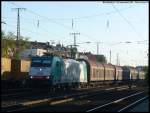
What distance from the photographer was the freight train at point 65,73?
4162cm

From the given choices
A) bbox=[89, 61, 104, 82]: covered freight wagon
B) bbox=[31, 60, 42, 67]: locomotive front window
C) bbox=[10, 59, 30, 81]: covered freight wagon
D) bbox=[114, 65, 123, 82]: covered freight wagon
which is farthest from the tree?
bbox=[31, 60, 42, 67]: locomotive front window

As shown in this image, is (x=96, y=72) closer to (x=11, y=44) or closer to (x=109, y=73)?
(x=109, y=73)

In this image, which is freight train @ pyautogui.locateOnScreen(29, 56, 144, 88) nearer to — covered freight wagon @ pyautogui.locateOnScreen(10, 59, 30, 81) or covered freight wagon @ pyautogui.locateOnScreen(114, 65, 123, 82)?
covered freight wagon @ pyautogui.locateOnScreen(10, 59, 30, 81)

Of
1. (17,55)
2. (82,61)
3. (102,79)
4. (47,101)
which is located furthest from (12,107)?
(17,55)

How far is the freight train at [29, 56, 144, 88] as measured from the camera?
1639 inches

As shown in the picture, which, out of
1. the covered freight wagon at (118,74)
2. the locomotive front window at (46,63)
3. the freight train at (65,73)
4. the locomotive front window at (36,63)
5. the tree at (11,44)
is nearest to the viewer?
the freight train at (65,73)

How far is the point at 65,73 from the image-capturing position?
46.1 metres

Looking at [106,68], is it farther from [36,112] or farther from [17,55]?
→ [36,112]

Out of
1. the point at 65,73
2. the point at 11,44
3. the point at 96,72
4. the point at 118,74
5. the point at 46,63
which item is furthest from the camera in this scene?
the point at 11,44

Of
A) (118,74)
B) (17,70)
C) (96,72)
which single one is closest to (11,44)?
(118,74)

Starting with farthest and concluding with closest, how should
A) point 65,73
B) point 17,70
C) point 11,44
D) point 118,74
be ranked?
point 11,44 < point 118,74 < point 17,70 < point 65,73

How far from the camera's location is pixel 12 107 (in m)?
23.9

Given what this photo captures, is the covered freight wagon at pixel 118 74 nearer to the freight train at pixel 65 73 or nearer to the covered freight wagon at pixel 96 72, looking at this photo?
the freight train at pixel 65 73

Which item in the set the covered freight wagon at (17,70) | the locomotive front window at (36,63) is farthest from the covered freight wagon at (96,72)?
the locomotive front window at (36,63)
